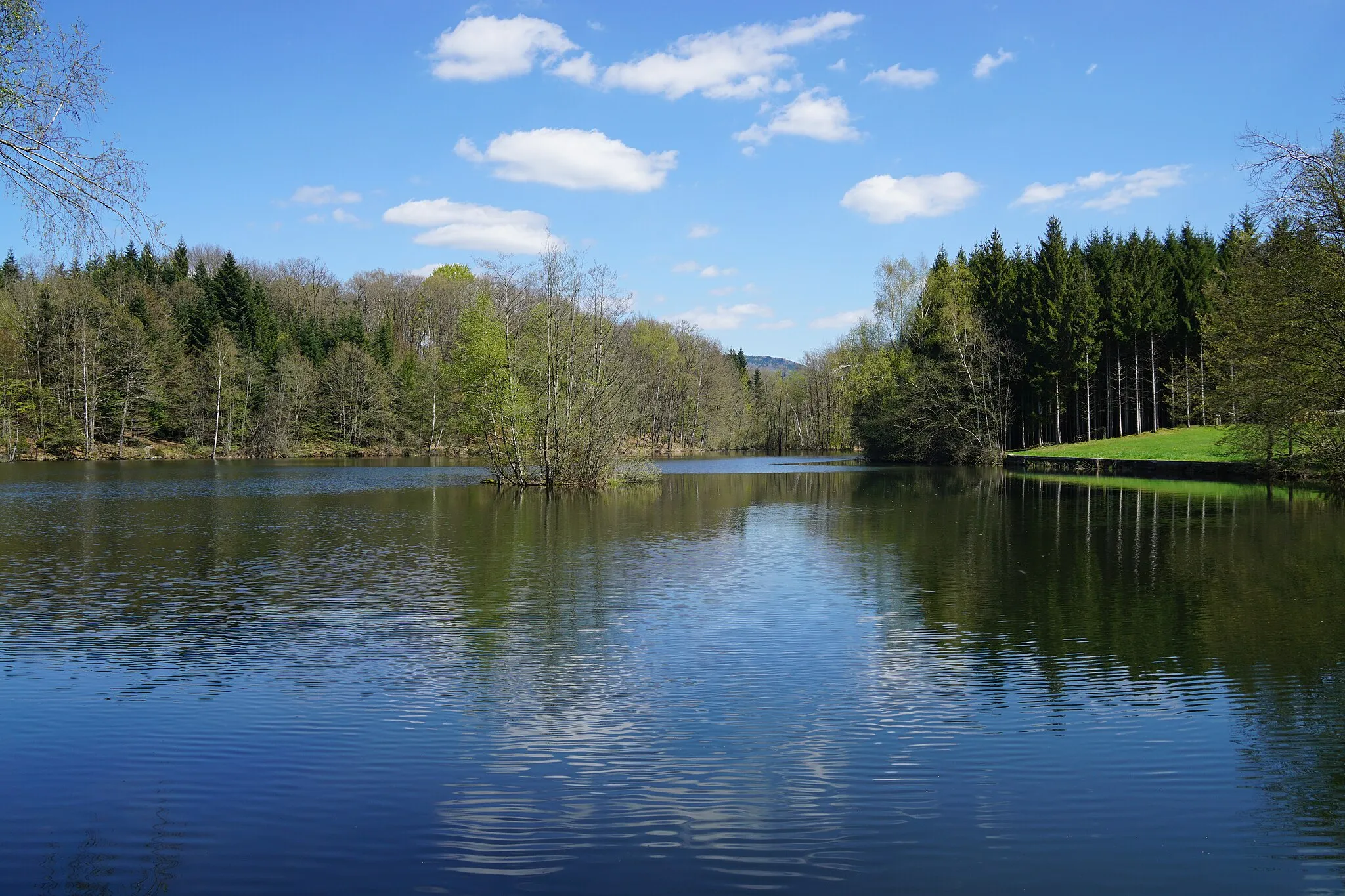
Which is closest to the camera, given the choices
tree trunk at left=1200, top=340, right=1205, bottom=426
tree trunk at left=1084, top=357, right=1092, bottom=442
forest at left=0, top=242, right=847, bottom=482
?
forest at left=0, top=242, right=847, bottom=482

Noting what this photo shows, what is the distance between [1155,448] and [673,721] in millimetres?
47362

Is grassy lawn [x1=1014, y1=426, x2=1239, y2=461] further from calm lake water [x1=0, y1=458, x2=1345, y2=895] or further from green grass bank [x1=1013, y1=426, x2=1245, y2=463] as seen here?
calm lake water [x1=0, y1=458, x2=1345, y2=895]

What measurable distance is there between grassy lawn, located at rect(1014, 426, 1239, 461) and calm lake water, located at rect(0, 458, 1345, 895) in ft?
90.1

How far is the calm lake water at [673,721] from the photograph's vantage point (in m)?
5.24

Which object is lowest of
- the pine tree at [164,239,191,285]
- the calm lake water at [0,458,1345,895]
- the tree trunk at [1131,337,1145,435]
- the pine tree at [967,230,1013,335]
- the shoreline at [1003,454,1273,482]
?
the calm lake water at [0,458,1345,895]

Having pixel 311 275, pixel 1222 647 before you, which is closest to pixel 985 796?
pixel 1222 647

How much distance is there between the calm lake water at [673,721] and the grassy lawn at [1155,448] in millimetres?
27467

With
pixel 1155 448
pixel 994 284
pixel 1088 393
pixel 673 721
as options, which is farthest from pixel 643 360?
pixel 673 721

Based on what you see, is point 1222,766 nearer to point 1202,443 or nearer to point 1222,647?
point 1222,647

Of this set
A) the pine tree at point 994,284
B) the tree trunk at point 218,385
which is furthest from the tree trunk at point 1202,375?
the tree trunk at point 218,385

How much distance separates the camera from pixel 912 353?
5872 centimetres

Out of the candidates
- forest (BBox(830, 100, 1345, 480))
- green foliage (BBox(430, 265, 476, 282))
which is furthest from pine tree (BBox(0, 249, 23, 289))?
forest (BBox(830, 100, 1345, 480))

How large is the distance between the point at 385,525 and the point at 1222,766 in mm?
20575

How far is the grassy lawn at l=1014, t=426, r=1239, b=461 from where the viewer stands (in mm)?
43281
